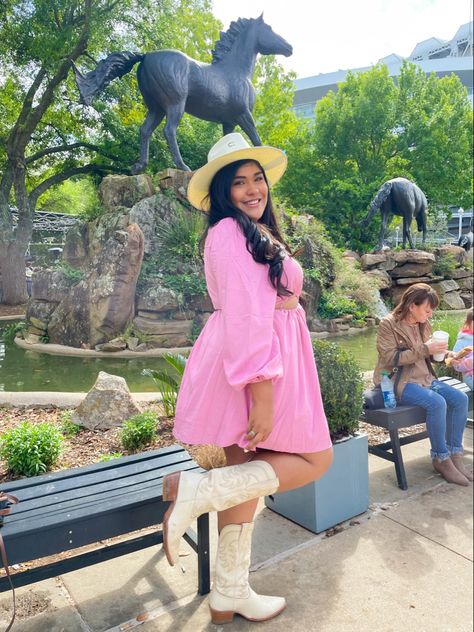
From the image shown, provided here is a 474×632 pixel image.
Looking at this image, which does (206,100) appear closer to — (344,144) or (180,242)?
(180,242)

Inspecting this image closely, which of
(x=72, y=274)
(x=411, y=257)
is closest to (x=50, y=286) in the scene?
(x=72, y=274)

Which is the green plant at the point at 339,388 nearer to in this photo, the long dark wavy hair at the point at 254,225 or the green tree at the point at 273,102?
the long dark wavy hair at the point at 254,225

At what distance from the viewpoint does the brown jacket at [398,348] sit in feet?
8.88

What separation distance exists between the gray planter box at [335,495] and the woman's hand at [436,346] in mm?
709

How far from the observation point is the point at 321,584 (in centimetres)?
178

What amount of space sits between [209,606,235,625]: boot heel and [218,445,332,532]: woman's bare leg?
0.95 ft

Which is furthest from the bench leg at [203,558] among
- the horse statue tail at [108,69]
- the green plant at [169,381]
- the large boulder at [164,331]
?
the horse statue tail at [108,69]

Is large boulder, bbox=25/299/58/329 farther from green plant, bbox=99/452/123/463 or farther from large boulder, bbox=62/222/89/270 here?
green plant, bbox=99/452/123/463

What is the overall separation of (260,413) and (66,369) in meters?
4.85

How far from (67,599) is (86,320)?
17.5ft

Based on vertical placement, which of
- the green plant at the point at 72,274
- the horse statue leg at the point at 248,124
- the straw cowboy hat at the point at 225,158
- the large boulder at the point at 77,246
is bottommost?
the green plant at the point at 72,274

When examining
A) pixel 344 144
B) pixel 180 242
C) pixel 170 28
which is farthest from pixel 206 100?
pixel 344 144

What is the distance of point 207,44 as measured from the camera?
13781 mm

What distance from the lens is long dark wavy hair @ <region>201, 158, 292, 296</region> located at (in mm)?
1386
